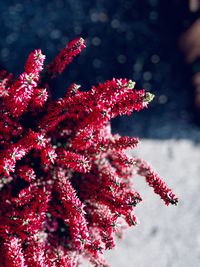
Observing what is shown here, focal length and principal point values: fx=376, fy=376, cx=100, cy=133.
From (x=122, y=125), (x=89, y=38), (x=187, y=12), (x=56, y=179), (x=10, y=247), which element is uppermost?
(x=187, y=12)

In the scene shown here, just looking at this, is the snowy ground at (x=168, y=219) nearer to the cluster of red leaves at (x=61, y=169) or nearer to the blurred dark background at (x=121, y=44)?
the blurred dark background at (x=121, y=44)

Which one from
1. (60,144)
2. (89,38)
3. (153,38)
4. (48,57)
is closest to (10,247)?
(60,144)

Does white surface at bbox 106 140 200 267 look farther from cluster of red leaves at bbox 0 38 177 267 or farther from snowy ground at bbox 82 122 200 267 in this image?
cluster of red leaves at bbox 0 38 177 267

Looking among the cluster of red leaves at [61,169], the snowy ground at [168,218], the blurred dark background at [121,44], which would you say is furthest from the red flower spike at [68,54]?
the snowy ground at [168,218]

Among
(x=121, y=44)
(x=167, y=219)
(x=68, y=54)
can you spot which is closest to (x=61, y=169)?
(x=68, y=54)

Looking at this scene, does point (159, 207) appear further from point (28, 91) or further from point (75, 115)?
point (28, 91)

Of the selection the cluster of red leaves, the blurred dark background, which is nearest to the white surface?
the blurred dark background
